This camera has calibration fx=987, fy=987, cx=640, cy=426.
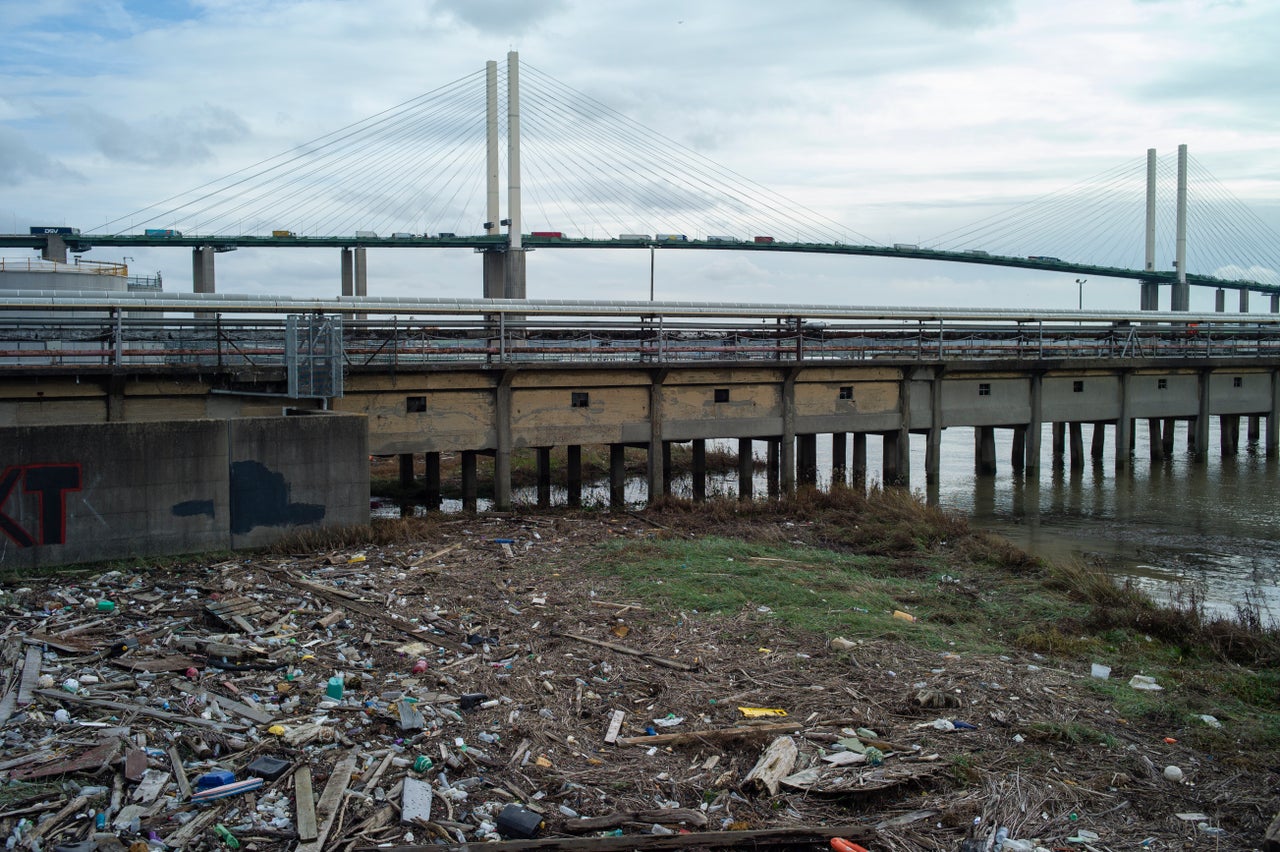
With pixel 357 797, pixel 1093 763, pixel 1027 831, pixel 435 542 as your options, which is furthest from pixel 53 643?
pixel 1093 763

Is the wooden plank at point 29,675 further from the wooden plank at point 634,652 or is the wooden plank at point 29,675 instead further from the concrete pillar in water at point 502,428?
the concrete pillar in water at point 502,428

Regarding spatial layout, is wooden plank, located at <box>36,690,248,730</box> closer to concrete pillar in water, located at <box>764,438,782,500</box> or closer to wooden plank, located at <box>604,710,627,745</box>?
wooden plank, located at <box>604,710,627,745</box>

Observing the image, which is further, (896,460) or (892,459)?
(892,459)

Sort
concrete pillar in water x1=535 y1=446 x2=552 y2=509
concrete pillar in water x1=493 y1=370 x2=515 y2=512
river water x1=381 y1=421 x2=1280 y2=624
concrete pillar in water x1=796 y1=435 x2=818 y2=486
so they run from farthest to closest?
concrete pillar in water x1=796 y1=435 x2=818 y2=486 < concrete pillar in water x1=535 y1=446 x2=552 y2=509 < concrete pillar in water x1=493 y1=370 x2=515 y2=512 < river water x1=381 y1=421 x2=1280 y2=624

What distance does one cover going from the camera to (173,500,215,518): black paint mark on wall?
1423cm

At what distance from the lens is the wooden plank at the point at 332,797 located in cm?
621

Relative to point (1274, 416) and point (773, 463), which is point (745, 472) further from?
point (1274, 416)

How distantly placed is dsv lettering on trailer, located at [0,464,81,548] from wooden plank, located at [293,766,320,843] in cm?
820

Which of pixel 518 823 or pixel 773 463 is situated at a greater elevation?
pixel 773 463

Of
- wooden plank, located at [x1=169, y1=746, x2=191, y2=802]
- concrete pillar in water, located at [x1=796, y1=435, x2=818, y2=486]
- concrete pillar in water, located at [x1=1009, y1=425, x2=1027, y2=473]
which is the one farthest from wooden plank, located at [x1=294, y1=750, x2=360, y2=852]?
concrete pillar in water, located at [x1=1009, y1=425, x2=1027, y2=473]

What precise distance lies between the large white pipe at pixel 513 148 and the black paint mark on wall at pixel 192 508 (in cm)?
4958

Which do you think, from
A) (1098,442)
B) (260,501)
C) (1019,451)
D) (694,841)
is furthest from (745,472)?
(694,841)

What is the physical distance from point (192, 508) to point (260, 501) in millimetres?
952

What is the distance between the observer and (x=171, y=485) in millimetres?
14203
